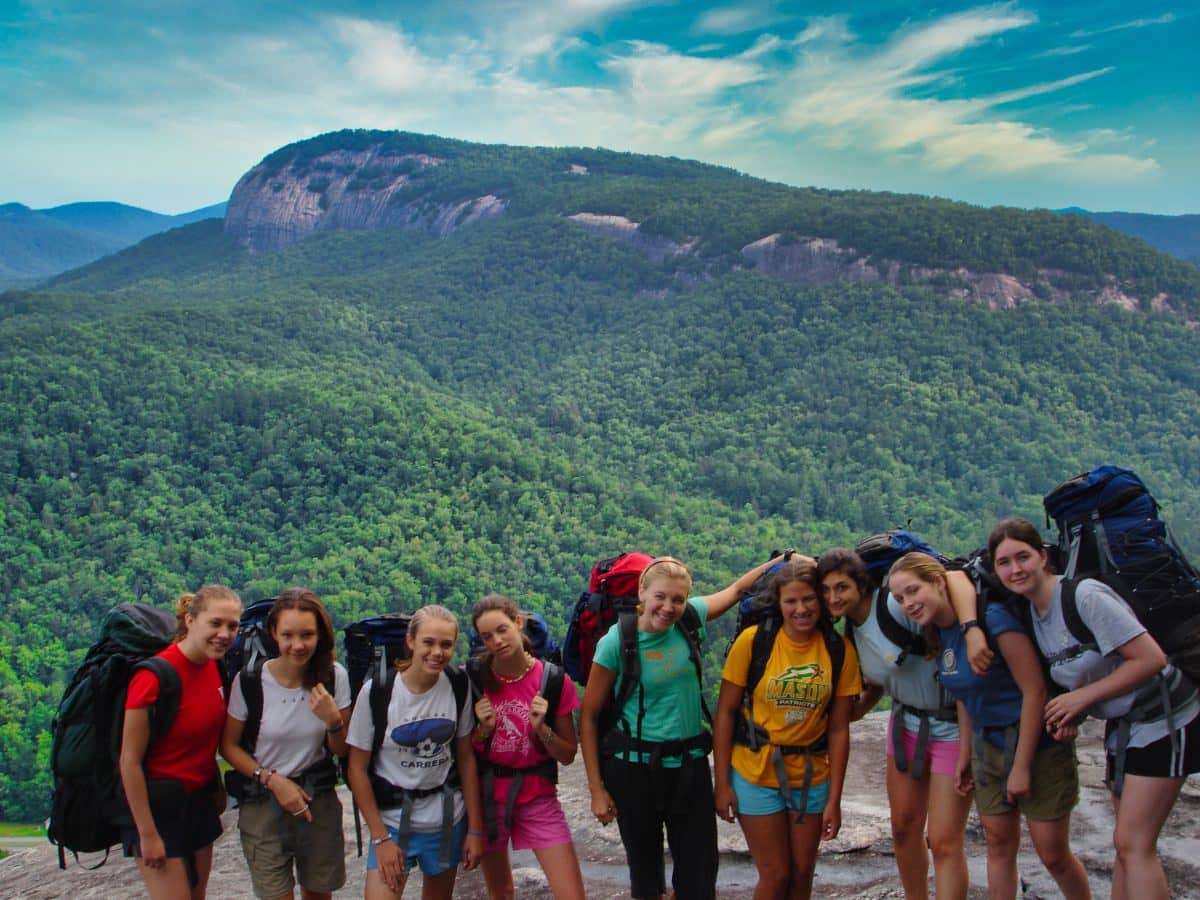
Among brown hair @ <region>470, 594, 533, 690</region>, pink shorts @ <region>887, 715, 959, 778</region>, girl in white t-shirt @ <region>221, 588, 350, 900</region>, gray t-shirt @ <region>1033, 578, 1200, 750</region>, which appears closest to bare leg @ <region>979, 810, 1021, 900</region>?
pink shorts @ <region>887, 715, 959, 778</region>

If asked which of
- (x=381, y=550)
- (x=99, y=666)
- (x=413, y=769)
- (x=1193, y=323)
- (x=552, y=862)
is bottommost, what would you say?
(x=381, y=550)

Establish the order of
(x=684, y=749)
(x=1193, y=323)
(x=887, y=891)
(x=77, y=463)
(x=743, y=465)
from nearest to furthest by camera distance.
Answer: (x=684, y=749)
(x=887, y=891)
(x=77, y=463)
(x=743, y=465)
(x=1193, y=323)

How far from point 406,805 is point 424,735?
341mm

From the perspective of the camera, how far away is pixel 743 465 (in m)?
58.5

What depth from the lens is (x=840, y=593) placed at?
13.1 feet

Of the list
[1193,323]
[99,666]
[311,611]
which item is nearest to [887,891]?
[311,611]

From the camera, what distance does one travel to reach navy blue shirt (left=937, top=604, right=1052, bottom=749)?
12.6ft

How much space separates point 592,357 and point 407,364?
51.9 feet

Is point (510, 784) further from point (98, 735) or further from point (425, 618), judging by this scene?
point (98, 735)

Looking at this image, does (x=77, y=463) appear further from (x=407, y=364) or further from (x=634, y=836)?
(x=634, y=836)

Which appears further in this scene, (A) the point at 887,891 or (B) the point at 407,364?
(B) the point at 407,364

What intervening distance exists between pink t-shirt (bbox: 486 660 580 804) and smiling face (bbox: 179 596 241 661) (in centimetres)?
112

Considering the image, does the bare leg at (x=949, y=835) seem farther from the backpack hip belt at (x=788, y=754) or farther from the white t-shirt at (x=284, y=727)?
the white t-shirt at (x=284, y=727)

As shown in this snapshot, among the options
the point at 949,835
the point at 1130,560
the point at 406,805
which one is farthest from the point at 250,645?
the point at 1130,560
